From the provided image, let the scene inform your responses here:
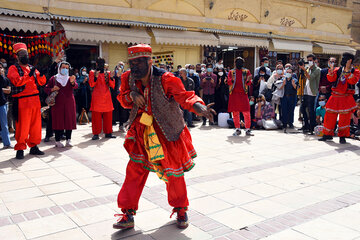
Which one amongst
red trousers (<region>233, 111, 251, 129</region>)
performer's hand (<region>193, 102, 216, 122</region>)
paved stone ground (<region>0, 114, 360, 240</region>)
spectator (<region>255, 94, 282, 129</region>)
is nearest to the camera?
performer's hand (<region>193, 102, 216, 122</region>)

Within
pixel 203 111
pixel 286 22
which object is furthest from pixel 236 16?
pixel 203 111

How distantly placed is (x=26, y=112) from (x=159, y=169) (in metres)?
3.85

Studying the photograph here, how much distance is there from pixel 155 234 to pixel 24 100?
13.5ft

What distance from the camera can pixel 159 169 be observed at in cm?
328

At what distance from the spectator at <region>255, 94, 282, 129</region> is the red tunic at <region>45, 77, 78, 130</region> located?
17.0ft

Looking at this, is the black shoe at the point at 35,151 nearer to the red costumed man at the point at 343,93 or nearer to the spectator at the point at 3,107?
the spectator at the point at 3,107

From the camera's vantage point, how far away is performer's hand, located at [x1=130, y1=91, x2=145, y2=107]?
10.4ft

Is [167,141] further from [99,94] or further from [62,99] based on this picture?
[99,94]

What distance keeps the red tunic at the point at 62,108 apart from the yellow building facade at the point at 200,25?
457cm

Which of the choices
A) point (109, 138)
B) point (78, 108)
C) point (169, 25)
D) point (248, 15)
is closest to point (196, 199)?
point (109, 138)

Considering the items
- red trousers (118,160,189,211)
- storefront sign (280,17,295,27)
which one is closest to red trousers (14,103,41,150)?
red trousers (118,160,189,211)

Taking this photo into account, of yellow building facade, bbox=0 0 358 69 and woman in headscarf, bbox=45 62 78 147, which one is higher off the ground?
yellow building facade, bbox=0 0 358 69

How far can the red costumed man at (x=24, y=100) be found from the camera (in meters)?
5.95

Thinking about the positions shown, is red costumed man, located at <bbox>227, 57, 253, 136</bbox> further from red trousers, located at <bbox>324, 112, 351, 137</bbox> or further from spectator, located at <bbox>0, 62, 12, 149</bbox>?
spectator, located at <bbox>0, 62, 12, 149</bbox>
